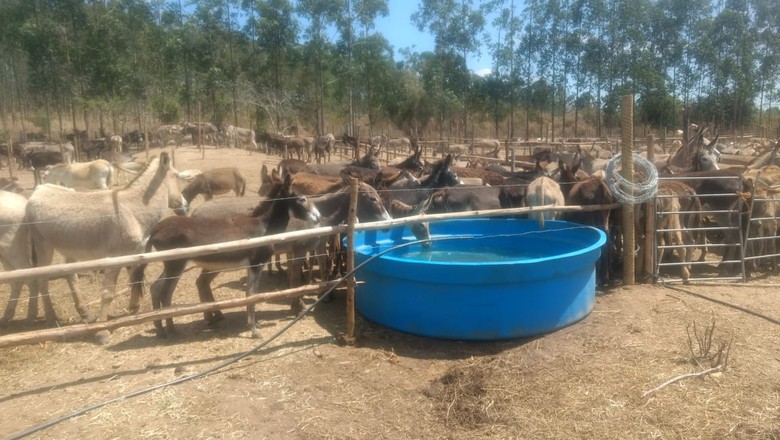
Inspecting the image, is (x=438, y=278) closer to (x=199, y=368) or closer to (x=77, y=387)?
(x=199, y=368)

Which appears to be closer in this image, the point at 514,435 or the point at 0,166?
the point at 514,435

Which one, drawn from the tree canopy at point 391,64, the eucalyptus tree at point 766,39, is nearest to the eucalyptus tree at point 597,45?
the tree canopy at point 391,64

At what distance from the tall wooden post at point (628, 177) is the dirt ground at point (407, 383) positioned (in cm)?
115

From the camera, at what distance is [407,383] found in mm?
5039

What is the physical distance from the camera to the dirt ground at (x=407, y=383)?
13.8 ft

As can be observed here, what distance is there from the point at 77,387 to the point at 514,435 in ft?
12.9

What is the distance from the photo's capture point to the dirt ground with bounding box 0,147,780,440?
166 inches

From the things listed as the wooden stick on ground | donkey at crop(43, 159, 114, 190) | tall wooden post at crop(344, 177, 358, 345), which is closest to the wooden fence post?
tall wooden post at crop(344, 177, 358, 345)

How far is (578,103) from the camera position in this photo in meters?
44.1

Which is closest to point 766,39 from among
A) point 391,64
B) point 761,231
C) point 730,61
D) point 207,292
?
point 730,61

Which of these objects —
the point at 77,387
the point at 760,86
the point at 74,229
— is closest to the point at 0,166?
the point at 74,229

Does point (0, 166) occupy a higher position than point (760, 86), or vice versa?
point (760, 86)

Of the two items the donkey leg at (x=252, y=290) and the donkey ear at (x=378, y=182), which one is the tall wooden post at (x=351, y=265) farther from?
the donkey ear at (x=378, y=182)

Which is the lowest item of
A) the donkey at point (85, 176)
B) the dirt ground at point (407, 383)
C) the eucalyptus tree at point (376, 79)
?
the dirt ground at point (407, 383)
